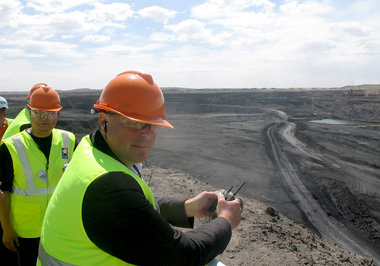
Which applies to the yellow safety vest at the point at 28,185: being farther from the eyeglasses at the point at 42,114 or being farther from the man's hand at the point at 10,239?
the eyeglasses at the point at 42,114

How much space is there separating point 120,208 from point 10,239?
217cm

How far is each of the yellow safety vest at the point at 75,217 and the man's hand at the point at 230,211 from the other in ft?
1.33

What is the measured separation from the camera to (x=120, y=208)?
1.07 m

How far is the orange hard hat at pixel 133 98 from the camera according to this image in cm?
145

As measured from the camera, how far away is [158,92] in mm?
1537

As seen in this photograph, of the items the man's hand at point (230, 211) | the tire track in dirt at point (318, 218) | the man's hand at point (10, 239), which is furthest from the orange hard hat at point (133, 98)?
the tire track in dirt at point (318, 218)

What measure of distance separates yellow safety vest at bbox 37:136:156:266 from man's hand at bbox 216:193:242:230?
0.41 metres

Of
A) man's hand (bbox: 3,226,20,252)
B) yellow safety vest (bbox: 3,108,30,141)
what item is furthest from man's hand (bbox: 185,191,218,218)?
yellow safety vest (bbox: 3,108,30,141)

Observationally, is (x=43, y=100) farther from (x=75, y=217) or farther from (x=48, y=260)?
(x=75, y=217)

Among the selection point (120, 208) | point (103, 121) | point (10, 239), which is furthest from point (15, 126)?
point (120, 208)

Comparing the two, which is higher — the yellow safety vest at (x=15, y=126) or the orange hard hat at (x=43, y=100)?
the orange hard hat at (x=43, y=100)

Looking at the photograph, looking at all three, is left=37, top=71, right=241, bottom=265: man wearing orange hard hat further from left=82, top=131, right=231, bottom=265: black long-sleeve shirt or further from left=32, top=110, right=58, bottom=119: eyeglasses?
left=32, top=110, right=58, bottom=119: eyeglasses

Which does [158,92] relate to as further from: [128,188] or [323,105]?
[323,105]

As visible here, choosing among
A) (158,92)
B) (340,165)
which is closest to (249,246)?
(158,92)
